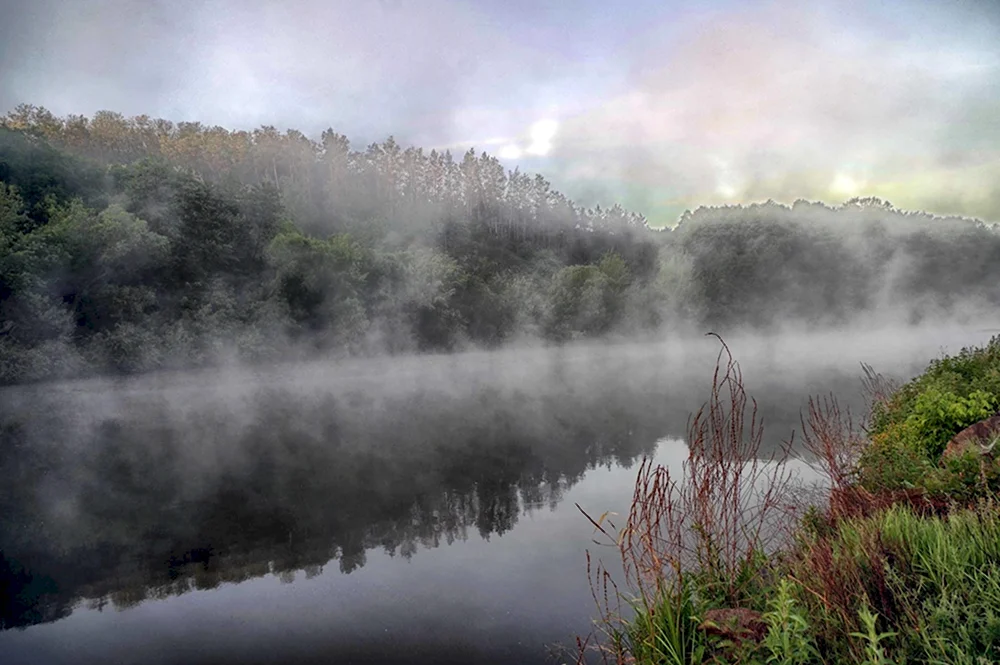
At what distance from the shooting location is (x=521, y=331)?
69.2 metres

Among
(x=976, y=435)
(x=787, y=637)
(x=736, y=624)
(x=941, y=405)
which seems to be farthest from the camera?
(x=941, y=405)

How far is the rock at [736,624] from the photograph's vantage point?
3.90m

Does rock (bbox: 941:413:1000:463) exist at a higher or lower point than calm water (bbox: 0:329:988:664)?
higher

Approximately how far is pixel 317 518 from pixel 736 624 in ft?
39.1

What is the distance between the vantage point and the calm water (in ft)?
28.2

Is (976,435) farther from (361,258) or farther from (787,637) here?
(361,258)

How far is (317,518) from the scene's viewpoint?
14094mm

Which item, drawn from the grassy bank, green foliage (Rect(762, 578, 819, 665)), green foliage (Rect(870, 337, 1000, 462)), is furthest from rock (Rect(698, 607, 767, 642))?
green foliage (Rect(870, 337, 1000, 462))

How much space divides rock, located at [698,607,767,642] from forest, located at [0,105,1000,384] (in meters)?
38.6

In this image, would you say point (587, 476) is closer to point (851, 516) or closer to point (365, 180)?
point (851, 516)

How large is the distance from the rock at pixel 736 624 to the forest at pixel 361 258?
38.6 metres

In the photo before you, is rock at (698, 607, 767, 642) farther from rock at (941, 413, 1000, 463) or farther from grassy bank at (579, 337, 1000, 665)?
rock at (941, 413, 1000, 463)

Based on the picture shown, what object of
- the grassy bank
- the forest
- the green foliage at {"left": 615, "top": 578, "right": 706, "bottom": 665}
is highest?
the forest

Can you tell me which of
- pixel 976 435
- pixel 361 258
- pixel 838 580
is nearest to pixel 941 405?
pixel 976 435
